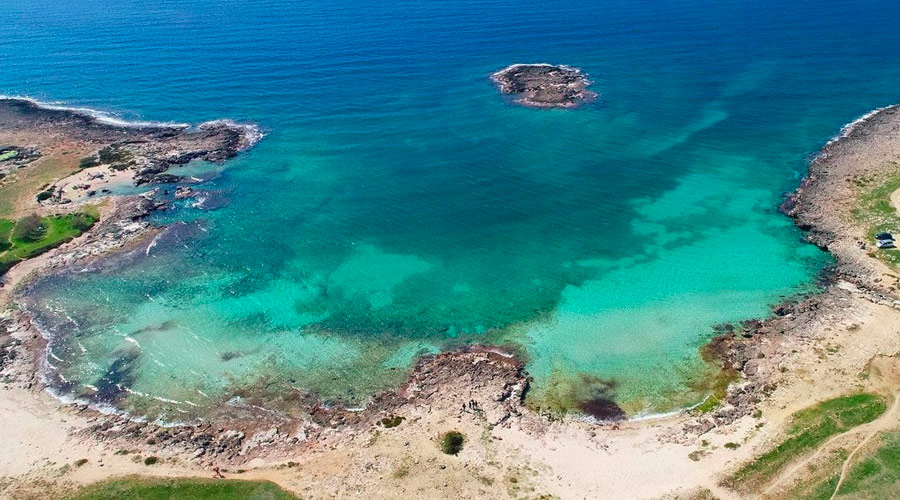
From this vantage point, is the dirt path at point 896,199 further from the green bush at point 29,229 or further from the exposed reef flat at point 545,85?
the green bush at point 29,229

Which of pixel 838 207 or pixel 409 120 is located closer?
pixel 838 207

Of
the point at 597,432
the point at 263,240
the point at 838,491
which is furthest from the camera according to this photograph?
the point at 263,240

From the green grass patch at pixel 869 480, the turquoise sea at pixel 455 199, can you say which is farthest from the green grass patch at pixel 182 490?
the green grass patch at pixel 869 480

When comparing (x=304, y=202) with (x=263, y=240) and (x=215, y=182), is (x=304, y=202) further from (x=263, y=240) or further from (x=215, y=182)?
(x=215, y=182)

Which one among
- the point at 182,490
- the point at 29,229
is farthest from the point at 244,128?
the point at 182,490

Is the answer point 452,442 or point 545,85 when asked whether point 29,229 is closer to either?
point 452,442

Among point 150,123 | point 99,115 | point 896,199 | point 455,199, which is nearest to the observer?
point 896,199

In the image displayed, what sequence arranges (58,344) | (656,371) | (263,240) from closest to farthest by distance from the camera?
(656,371)
(58,344)
(263,240)

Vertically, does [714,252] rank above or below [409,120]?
below

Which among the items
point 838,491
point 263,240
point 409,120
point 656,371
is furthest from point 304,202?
point 838,491
